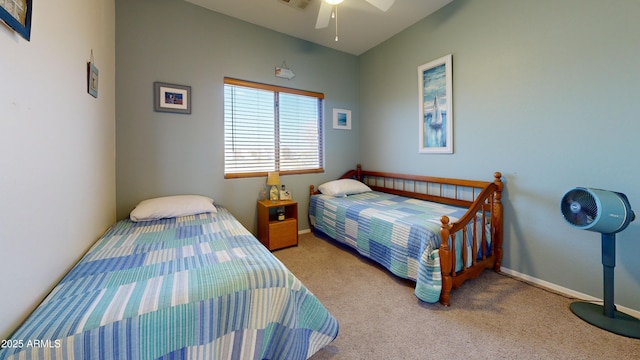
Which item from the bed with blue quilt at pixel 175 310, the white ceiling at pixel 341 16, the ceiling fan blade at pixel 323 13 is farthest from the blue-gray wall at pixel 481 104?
the bed with blue quilt at pixel 175 310

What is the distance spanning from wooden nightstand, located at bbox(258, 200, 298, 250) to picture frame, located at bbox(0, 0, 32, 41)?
2151mm

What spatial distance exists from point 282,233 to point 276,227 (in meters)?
0.12

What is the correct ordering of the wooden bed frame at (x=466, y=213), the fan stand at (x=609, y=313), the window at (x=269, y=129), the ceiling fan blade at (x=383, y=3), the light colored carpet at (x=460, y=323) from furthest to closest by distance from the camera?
the window at (x=269, y=129), the ceiling fan blade at (x=383, y=3), the wooden bed frame at (x=466, y=213), the fan stand at (x=609, y=313), the light colored carpet at (x=460, y=323)

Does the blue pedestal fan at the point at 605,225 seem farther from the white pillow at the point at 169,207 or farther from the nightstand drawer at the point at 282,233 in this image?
the white pillow at the point at 169,207

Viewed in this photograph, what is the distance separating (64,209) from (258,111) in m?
2.20

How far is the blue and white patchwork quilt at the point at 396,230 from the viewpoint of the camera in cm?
178

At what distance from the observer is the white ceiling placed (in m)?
2.60

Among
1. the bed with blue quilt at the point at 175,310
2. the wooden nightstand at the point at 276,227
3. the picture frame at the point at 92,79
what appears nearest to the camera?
the bed with blue quilt at the point at 175,310

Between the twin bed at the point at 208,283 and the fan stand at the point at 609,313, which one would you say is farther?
the fan stand at the point at 609,313

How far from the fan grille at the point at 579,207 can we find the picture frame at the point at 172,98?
11.7 ft

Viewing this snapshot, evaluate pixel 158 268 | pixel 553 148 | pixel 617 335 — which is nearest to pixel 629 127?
pixel 553 148

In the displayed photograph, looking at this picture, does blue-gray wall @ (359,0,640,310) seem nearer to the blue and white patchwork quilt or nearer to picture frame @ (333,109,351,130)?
the blue and white patchwork quilt

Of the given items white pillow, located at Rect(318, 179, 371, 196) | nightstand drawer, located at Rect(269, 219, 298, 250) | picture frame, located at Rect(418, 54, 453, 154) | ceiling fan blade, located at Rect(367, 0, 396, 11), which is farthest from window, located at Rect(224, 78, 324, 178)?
ceiling fan blade, located at Rect(367, 0, 396, 11)

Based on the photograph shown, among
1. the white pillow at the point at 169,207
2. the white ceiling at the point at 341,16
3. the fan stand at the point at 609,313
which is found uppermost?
the white ceiling at the point at 341,16
